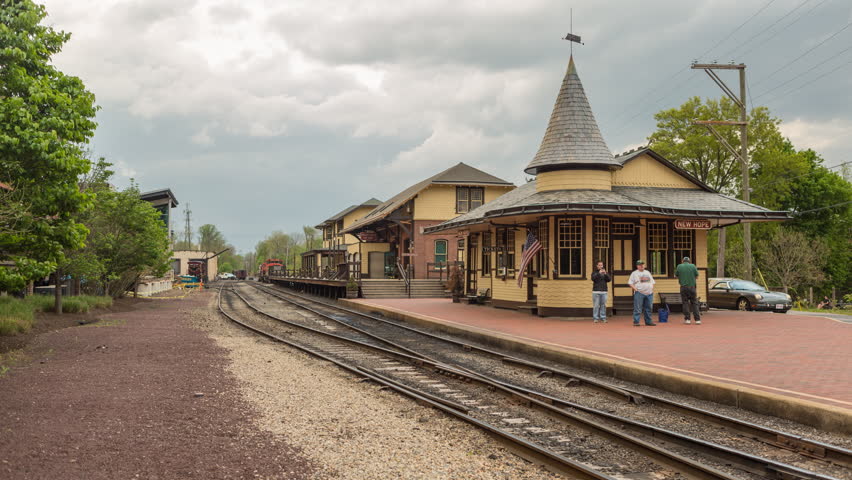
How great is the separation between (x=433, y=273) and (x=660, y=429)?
102 feet

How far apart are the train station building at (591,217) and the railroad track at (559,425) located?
245 inches

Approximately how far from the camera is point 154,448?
5.89 m

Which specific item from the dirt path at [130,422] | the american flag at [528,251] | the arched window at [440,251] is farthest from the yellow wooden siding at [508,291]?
the arched window at [440,251]

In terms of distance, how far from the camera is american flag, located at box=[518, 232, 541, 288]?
62.1 ft

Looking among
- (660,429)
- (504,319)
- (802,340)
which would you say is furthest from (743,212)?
(660,429)

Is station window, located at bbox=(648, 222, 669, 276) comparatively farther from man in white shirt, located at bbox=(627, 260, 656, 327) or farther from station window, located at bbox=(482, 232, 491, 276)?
station window, located at bbox=(482, 232, 491, 276)

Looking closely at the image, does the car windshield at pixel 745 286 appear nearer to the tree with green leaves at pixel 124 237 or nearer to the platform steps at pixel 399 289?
the platform steps at pixel 399 289

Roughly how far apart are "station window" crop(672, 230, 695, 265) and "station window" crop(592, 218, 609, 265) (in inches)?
105

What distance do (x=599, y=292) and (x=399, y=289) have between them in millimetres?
17819

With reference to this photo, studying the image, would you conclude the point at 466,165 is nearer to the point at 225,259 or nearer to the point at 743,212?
the point at 743,212

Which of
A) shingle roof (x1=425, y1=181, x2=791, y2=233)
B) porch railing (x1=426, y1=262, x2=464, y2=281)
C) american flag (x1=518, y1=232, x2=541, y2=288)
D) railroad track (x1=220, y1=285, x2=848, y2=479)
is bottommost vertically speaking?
railroad track (x1=220, y1=285, x2=848, y2=479)

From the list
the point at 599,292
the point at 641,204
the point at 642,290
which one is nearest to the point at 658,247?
the point at 641,204

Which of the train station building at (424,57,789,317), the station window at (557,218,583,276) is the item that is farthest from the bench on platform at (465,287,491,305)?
the station window at (557,218,583,276)

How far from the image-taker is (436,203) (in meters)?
39.4
